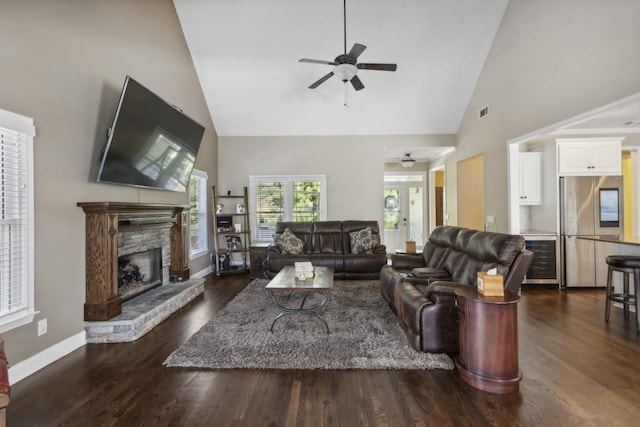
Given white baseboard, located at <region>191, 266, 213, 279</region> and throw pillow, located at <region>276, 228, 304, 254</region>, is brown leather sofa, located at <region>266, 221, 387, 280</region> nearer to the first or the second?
throw pillow, located at <region>276, 228, 304, 254</region>

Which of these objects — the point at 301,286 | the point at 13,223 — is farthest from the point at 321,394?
the point at 13,223

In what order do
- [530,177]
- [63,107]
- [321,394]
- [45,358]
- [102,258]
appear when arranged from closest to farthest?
[321,394] → [45,358] → [63,107] → [102,258] → [530,177]

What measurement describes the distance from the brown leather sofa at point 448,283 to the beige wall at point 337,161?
3.39 meters

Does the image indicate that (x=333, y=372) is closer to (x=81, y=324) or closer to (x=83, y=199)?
(x=81, y=324)

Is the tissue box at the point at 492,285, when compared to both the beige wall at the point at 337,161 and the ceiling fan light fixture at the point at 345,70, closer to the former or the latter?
the ceiling fan light fixture at the point at 345,70

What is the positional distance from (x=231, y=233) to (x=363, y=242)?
2714 mm

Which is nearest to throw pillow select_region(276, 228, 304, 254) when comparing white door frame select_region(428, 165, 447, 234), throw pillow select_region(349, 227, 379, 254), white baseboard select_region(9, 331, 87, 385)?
throw pillow select_region(349, 227, 379, 254)

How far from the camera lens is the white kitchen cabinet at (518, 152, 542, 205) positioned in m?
5.24

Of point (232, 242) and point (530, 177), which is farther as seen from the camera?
point (232, 242)

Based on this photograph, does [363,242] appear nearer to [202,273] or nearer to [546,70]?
[202,273]

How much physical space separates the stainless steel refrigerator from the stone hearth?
5750mm

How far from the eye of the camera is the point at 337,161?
6.97 m

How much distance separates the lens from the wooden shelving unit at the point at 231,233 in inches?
247

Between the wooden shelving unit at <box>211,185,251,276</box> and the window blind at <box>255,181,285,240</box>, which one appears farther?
the window blind at <box>255,181,285,240</box>
